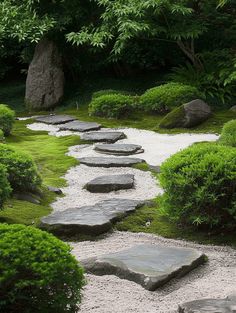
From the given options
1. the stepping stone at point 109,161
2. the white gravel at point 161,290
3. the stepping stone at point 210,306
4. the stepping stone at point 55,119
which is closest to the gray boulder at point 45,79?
the stepping stone at point 55,119

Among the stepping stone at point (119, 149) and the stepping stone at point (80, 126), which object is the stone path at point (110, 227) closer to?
the stepping stone at point (119, 149)

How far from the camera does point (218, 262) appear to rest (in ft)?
15.0

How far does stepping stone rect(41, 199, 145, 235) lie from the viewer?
5.27 metres

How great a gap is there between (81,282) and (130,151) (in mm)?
5731

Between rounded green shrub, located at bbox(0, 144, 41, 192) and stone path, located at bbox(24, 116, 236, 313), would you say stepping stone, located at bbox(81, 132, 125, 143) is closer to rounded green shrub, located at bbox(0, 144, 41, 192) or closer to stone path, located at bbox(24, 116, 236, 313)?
stone path, located at bbox(24, 116, 236, 313)

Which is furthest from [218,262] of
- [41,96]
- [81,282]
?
[41,96]

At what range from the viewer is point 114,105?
12117mm

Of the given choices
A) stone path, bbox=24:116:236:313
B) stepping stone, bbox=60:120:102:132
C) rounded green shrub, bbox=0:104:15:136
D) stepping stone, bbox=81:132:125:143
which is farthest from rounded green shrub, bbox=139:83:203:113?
rounded green shrub, bbox=0:104:15:136

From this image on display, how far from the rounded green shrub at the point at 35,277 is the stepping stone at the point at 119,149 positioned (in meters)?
5.73

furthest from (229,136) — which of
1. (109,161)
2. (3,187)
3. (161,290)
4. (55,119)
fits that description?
(55,119)

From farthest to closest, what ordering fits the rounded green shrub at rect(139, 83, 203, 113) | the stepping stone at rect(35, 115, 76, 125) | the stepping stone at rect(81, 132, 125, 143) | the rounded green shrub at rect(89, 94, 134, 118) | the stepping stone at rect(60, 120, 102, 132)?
the stepping stone at rect(35, 115, 76, 125), the rounded green shrub at rect(89, 94, 134, 118), the rounded green shrub at rect(139, 83, 203, 113), the stepping stone at rect(60, 120, 102, 132), the stepping stone at rect(81, 132, 125, 143)

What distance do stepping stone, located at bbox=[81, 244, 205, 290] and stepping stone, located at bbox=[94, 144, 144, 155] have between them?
4274 mm

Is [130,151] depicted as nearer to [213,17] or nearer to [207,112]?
[207,112]

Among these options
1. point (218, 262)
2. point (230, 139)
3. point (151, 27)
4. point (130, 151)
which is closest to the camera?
point (218, 262)
